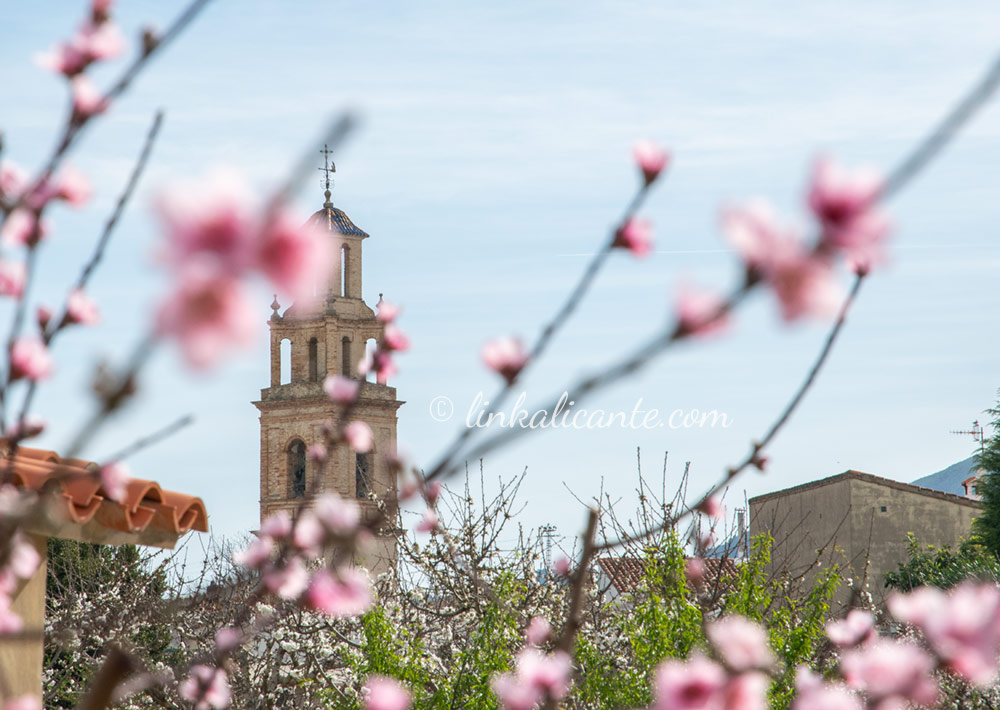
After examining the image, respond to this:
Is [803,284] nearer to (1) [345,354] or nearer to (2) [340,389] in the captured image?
(2) [340,389]

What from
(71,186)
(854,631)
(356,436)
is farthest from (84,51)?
(854,631)

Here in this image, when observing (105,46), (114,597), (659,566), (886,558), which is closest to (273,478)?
(886,558)

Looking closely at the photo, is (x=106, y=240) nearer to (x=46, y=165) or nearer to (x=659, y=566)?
(x=46, y=165)

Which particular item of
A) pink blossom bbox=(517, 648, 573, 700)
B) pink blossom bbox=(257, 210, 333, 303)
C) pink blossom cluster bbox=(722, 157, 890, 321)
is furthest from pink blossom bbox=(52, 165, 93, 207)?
pink blossom cluster bbox=(722, 157, 890, 321)

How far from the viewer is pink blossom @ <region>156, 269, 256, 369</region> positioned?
667 mm

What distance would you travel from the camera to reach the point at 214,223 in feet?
2.25

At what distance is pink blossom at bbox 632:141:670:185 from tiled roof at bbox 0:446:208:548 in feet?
7.69

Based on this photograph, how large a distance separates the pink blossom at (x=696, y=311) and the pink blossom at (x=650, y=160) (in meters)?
0.45

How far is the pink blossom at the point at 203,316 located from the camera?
67 centimetres

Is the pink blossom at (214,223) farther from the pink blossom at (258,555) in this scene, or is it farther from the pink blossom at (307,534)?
the pink blossom at (258,555)

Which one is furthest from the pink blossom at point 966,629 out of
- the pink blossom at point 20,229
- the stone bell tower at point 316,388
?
the stone bell tower at point 316,388

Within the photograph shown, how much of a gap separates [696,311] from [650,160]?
0.46 m

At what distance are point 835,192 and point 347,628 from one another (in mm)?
10897

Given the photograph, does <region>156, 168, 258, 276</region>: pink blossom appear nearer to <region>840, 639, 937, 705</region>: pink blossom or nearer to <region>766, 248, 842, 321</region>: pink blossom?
<region>766, 248, 842, 321</region>: pink blossom
